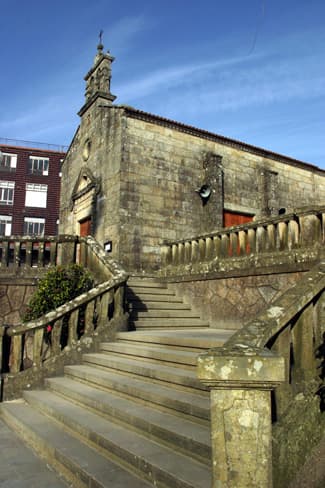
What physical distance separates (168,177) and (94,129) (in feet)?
12.4

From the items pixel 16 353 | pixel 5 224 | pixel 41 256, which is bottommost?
pixel 16 353

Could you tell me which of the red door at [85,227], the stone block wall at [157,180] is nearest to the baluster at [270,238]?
the stone block wall at [157,180]

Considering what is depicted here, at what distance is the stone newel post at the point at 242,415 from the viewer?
2564mm

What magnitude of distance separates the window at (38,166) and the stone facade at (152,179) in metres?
23.8

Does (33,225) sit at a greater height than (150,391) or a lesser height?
greater

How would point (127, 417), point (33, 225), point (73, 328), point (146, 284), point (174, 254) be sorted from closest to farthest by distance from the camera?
point (127, 417) < point (73, 328) < point (146, 284) < point (174, 254) < point (33, 225)

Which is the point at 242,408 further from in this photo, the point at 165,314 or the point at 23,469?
the point at 165,314

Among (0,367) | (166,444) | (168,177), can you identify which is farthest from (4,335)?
(168,177)

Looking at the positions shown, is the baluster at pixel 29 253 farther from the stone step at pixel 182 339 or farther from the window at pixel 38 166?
the window at pixel 38 166

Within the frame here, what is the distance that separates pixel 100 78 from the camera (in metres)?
15.6

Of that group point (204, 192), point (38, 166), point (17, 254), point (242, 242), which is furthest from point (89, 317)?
point (38, 166)

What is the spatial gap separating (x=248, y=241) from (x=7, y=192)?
116ft

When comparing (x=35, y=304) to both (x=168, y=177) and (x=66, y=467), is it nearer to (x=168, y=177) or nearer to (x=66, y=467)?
(x=66, y=467)

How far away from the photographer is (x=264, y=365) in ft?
8.38
